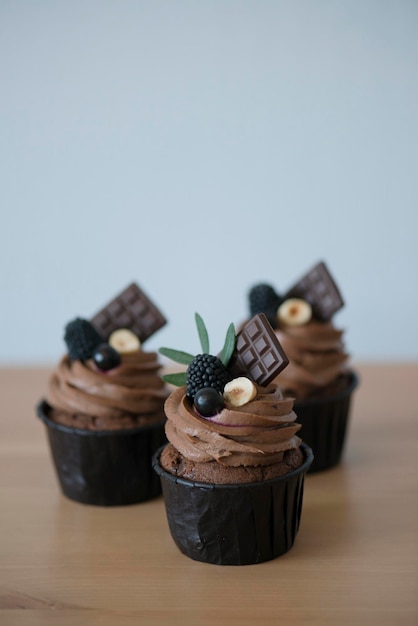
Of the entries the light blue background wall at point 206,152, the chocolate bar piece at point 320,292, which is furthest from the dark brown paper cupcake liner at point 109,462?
the light blue background wall at point 206,152

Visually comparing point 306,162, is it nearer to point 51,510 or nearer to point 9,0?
point 9,0

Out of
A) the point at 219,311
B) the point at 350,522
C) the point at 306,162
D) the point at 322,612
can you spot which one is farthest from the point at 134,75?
the point at 322,612

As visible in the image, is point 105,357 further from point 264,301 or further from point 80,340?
point 264,301

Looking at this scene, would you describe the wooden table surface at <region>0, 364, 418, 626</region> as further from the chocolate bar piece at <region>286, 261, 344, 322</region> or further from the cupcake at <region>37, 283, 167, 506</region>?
the chocolate bar piece at <region>286, 261, 344, 322</region>

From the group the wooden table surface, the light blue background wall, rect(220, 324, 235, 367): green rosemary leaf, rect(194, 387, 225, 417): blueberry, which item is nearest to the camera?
the wooden table surface

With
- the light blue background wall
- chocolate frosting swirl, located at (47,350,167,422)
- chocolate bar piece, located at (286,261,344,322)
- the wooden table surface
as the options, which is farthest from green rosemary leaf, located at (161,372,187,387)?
the light blue background wall

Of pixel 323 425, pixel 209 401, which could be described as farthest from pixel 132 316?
pixel 209 401

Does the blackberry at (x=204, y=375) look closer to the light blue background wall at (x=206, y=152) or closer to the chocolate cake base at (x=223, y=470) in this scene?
the chocolate cake base at (x=223, y=470)
